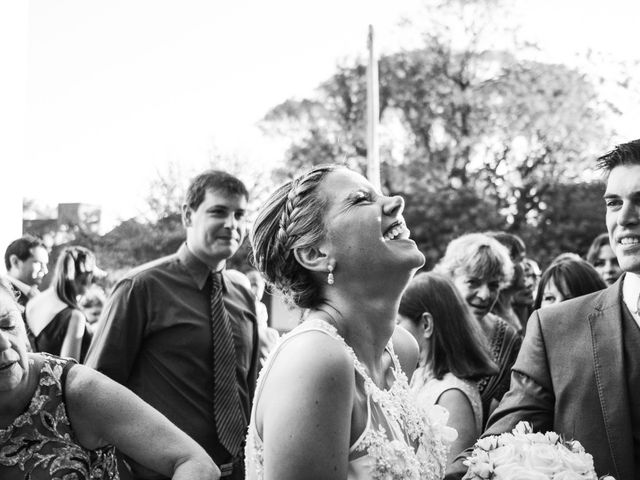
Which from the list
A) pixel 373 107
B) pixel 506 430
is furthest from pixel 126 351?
pixel 373 107

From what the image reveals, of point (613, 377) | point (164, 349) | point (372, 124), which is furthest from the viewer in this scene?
point (372, 124)

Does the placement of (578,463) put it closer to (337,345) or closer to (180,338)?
(337,345)

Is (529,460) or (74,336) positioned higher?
(529,460)

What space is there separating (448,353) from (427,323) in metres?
0.19

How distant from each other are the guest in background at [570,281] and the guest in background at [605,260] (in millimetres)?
1440

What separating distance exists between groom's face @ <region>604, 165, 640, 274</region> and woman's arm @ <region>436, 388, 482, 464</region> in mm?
1176

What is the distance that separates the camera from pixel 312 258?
2527mm

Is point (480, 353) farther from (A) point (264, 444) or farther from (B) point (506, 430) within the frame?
(A) point (264, 444)

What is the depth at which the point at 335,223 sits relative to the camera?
2.49 m

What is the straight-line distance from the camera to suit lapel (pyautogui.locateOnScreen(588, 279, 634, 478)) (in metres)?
2.74

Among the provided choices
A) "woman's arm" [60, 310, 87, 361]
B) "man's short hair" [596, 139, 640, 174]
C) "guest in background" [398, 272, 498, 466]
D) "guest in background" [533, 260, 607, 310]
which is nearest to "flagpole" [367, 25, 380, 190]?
"woman's arm" [60, 310, 87, 361]

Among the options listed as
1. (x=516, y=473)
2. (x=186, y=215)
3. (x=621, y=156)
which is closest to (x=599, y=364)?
(x=516, y=473)

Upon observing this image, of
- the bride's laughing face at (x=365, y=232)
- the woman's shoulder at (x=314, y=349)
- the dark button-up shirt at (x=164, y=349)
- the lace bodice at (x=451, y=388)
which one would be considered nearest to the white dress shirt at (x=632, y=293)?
the bride's laughing face at (x=365, y=232)

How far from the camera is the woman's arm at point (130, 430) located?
8.38 feet
